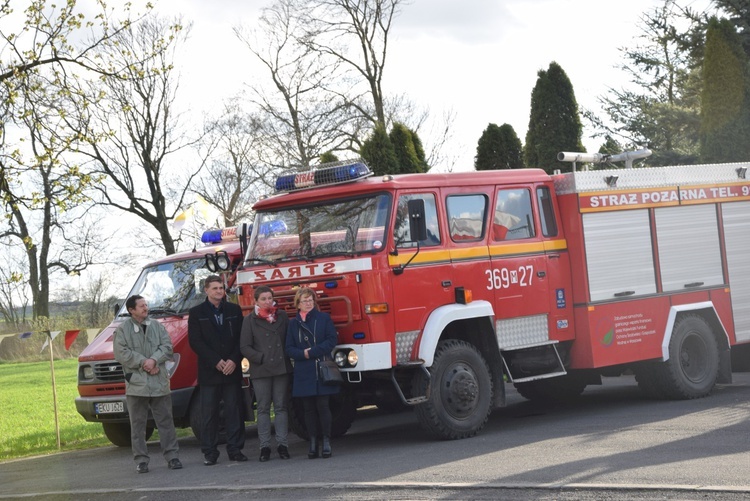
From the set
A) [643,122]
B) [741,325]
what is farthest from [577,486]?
[643,122]

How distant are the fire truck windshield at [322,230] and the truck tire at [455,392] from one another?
55.9 inches

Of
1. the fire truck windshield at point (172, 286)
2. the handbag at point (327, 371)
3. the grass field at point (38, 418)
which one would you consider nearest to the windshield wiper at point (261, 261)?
the handbag at point (327, 371)

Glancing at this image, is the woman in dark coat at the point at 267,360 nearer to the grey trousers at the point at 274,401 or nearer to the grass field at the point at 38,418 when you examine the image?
the grey trousers at the point at 274,401

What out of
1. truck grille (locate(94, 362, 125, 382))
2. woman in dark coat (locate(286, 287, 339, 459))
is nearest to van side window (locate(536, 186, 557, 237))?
woman in dark coat (locate(286, 287, 339, 459))

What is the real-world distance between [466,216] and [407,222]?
0.95 m

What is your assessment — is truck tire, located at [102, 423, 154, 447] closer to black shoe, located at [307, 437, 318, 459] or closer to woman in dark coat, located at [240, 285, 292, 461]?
woman in dark coat, located at [240, 285, 292, 461]

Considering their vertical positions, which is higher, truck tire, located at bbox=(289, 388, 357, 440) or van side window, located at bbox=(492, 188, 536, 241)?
van side window, located at bbox=(492, 188, 536, 241)

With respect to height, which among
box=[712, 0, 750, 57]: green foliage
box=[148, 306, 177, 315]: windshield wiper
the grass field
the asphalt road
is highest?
box=[712, 0, 750, 57]: green foliage

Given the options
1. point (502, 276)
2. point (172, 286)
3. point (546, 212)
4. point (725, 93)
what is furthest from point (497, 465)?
point (725, 93)

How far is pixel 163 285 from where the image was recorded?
14891 millimetres

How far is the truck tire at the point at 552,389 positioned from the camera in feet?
50.5

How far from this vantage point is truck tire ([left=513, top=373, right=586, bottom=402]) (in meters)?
15.4

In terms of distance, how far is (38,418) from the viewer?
2122cm

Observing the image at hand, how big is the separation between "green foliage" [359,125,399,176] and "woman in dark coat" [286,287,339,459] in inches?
525
